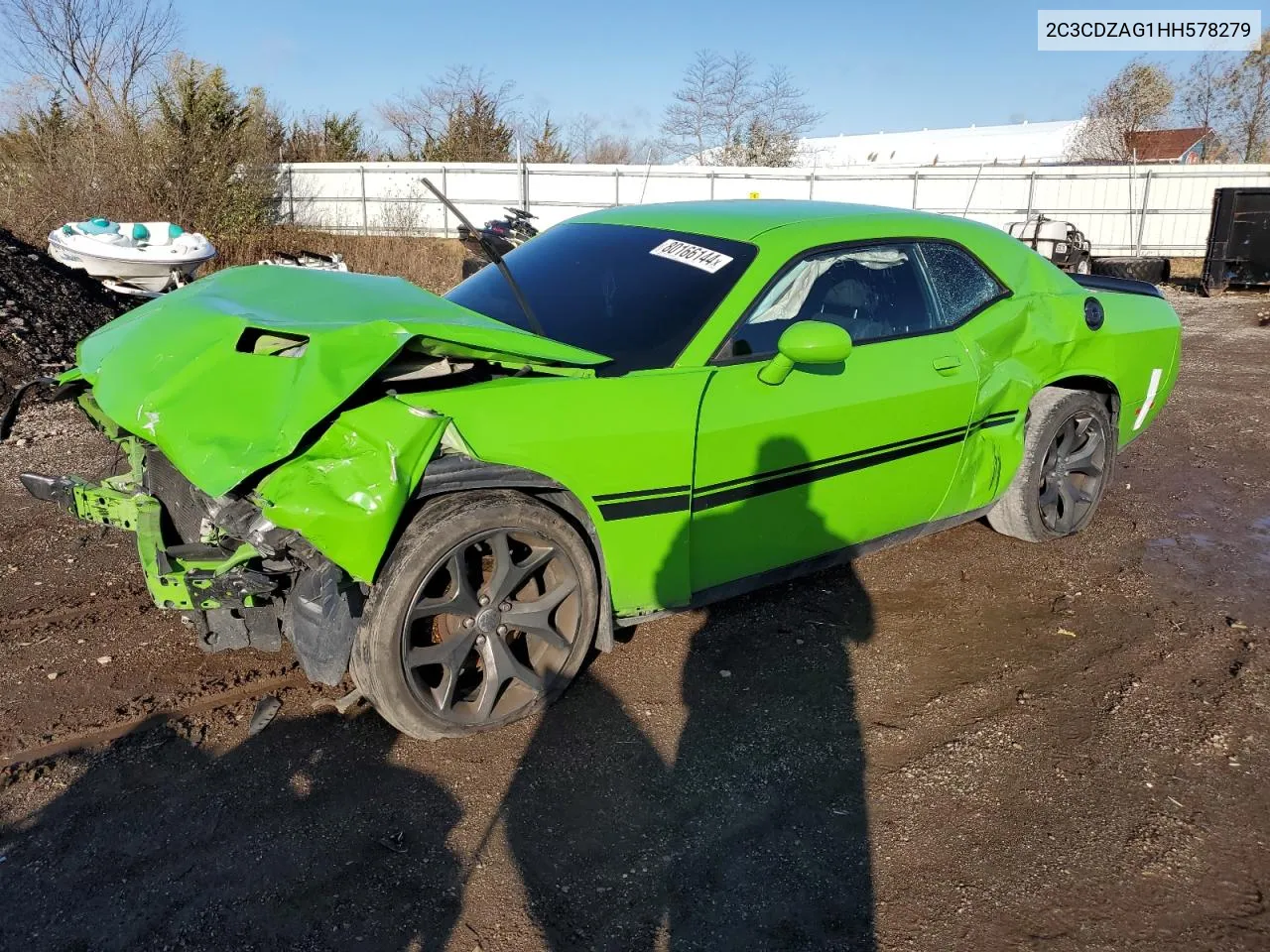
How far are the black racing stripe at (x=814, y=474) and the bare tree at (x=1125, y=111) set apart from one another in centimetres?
3697

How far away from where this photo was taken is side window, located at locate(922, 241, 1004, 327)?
3955mm

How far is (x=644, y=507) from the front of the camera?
3.02m

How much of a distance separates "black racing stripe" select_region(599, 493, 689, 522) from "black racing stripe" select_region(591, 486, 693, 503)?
1 centimetres

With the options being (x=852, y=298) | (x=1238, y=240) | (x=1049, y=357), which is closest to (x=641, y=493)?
(x=852, y=298)

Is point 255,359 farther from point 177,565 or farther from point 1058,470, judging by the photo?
point 1058,470

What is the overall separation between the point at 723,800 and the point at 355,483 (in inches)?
56.1

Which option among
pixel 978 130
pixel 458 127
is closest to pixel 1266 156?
pixel 978 130

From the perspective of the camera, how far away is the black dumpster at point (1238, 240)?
16.1 metres

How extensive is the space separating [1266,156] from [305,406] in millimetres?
42547

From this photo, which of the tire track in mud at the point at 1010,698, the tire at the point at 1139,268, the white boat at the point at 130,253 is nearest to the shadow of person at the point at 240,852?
the tire track in mud at the point at 1010,698

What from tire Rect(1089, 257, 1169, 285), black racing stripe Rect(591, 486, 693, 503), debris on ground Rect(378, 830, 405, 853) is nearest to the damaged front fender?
black racing stripe Rect(591, 486, 693, 503)

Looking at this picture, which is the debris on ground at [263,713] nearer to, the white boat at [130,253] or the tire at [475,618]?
the tire at [475,618]

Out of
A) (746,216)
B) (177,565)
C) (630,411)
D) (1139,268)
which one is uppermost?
(746,216)

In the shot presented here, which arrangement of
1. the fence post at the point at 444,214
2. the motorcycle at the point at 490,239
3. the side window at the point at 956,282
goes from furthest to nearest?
1. the fence post at the point at 444,214
2. the motorcycle at the point at 490,239
3. the side window at the point at 956,282
